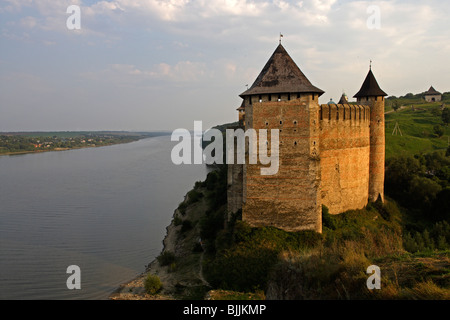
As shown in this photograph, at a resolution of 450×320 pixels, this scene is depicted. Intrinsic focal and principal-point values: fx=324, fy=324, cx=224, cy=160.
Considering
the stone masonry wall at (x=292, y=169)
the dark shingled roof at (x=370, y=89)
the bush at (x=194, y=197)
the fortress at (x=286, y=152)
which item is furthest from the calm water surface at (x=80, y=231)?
the dark shingled roof at (x=370, y=89)

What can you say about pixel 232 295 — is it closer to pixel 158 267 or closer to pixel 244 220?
pixel 244 220

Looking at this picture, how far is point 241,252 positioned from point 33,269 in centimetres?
1021

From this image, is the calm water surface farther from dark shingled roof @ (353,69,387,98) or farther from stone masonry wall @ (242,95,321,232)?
dark shingled roof @ (353,69,387,98)

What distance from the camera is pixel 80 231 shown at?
63.4 ft

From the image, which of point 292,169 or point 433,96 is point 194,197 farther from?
point 433,96

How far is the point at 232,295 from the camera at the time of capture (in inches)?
363

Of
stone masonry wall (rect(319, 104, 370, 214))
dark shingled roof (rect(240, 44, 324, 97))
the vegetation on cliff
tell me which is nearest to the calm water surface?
the vegetation on cliff

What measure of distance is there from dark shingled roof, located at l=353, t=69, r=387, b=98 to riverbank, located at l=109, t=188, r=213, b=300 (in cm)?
1042

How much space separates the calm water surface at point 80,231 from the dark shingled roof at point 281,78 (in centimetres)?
986

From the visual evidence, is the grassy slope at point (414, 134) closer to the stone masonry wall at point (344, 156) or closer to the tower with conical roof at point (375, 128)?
the tower with conical roof at point (375, 128)

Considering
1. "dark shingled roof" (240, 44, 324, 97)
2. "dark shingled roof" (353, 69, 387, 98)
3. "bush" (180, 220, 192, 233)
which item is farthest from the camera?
Answer: "bush" (180, 220, 192, 233)

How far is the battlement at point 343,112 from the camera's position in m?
13.2

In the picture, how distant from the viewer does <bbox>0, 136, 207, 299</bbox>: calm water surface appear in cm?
1373
